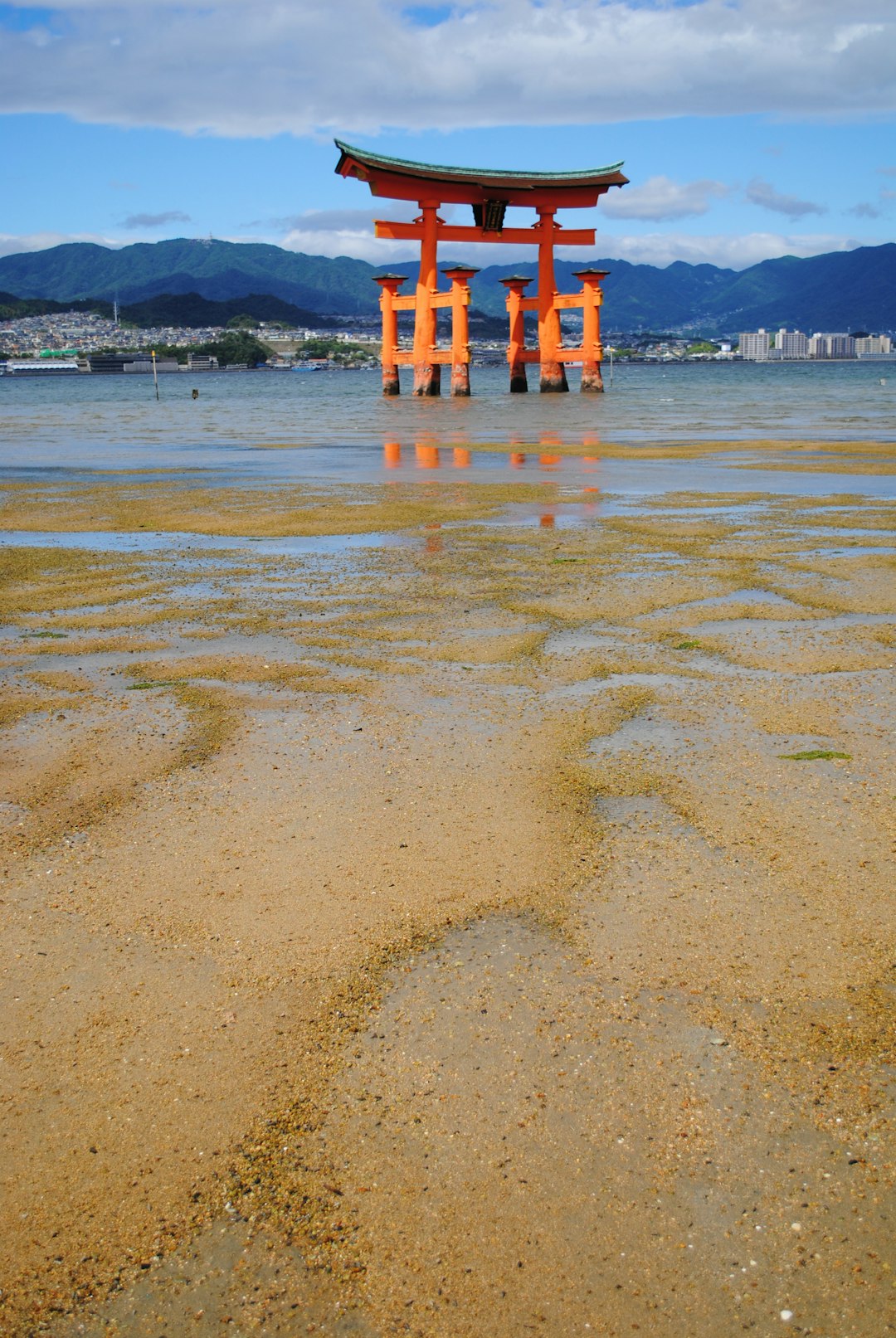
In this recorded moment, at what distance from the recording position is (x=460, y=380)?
123 feet

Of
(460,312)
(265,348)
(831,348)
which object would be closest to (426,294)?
(460,312)

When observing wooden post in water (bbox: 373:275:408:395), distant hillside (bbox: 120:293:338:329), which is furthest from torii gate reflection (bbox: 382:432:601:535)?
distant hillside (bbox: 120:293:338:329)

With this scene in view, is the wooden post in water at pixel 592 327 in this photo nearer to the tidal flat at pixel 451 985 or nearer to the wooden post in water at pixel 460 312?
the wooden post in water at pixel 460 312

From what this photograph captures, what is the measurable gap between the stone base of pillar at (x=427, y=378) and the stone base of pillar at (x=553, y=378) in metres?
3.79

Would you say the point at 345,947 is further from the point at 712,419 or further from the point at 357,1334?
the point at 712,419

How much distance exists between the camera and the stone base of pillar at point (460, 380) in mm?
36750

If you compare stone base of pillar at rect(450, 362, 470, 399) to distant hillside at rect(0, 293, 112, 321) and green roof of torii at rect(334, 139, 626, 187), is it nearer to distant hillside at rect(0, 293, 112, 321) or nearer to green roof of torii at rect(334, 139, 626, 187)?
green roof of torii at rect(334, 139, 626, 187)

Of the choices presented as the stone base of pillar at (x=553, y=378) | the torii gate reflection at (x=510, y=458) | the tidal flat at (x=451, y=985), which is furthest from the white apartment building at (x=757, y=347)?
the tidal flat at (x=451, y=985)

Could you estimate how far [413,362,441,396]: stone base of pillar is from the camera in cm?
3612

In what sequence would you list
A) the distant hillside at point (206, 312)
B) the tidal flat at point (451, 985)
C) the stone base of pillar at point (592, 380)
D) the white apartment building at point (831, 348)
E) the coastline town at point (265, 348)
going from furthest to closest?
the distant hillside at point (206, 312), the white apartment building at point (831, 348), the coastline town at point (265, 348), the stone base of pillar at point (592, 380), the tidal flat at point (451, 985)

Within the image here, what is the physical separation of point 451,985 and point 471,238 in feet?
118

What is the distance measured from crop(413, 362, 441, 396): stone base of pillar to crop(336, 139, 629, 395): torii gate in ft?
0.14

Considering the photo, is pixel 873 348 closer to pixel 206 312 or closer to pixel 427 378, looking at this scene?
pixel 206 312

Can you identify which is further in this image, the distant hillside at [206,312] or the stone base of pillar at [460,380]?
the distant hillside at [206,312]
